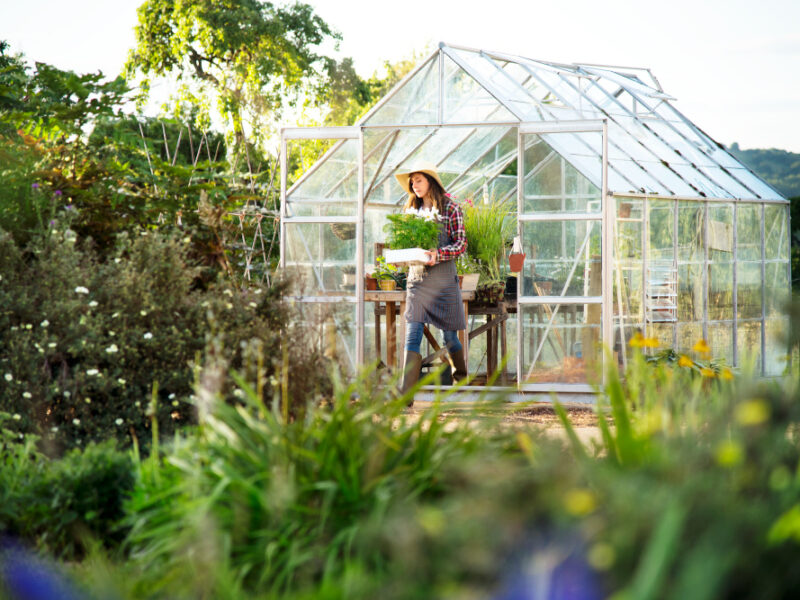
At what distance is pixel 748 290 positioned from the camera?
1130 centimetres

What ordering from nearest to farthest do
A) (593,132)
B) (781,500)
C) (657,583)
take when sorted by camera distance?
1. (657,583)
2. (781,500)
3. (593,132)

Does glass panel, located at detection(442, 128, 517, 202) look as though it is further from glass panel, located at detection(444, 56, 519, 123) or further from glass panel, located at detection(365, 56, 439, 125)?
glass panel, located at detection(365, 56, 439, 125)

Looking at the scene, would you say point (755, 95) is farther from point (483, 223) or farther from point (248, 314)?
point (248, 314)

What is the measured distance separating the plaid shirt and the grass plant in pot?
5.26ft

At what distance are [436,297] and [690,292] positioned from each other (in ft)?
13.3

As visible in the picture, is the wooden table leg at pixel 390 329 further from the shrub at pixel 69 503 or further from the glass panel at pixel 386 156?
→ the shrub at pixel 69 503

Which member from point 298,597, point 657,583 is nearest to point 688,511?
point 657,583

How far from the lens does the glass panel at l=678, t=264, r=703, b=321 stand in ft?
33.0

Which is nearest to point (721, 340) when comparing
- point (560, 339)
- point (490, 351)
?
point (490, 351)

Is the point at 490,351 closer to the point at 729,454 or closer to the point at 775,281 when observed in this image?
the point at 775,281

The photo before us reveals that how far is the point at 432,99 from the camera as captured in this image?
339 inches

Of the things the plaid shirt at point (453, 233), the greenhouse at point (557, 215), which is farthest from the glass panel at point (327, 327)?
the plaid shirt at point (453, 233)

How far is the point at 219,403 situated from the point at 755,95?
49.4 ft

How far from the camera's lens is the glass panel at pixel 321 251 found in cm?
909
